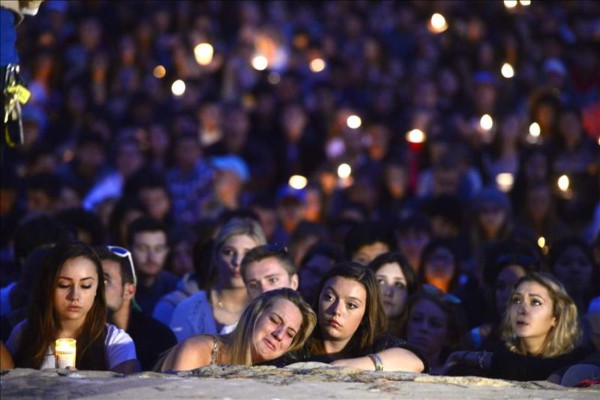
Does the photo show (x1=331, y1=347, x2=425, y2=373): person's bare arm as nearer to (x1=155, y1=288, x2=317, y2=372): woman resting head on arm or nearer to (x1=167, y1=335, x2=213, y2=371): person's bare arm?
(x1=155, y1=288, x2=317, y2=372): woman resting head on arm

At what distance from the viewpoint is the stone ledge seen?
5.21 meters

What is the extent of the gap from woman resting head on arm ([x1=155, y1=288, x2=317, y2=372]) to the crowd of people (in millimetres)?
12

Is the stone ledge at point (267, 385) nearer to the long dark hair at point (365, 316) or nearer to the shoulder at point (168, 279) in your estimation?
the long dark hair at point (365, 316)

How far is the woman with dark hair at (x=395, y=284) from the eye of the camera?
324 inches

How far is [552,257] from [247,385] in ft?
13.7

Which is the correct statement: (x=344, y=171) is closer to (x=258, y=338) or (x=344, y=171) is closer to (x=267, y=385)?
(x=258, y=338)

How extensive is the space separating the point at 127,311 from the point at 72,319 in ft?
2.99

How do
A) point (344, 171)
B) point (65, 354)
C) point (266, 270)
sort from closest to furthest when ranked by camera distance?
point (65, 354)
point (266, 270)
point (344, 171)

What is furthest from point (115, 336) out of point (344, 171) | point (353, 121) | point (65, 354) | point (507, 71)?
point (507, 71)

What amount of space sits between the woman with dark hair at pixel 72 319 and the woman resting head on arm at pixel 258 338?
498 millimetres

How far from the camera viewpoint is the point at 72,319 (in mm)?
6773

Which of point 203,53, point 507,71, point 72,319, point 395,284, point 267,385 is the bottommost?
point 267,385

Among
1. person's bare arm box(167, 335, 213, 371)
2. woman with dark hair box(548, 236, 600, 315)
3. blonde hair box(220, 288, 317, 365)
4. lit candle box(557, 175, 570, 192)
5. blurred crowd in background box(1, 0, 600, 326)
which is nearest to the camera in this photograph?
person's bare arm box(167, 335, 213, 371)

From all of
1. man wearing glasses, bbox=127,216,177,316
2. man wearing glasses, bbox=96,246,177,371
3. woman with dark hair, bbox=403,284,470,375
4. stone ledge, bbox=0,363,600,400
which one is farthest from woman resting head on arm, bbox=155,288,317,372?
man wearing glasses, bbox=127,216,177,316
